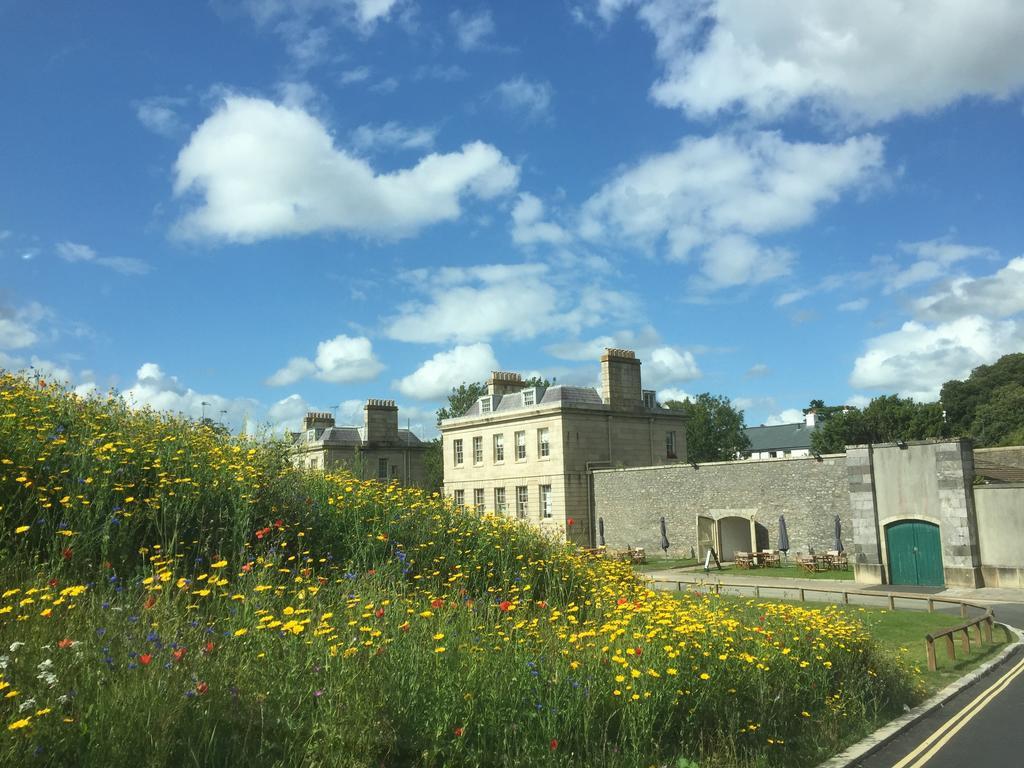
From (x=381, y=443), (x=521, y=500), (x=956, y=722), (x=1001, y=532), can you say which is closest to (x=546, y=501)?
(x=521, y=500)

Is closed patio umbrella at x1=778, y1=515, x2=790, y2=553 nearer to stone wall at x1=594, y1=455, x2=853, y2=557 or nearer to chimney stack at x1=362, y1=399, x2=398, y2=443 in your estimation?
stone wall at x1=594, y1=455, x2=853, y2=557

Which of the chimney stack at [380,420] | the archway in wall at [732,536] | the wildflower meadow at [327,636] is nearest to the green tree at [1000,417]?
the archway in wall at [732,536]

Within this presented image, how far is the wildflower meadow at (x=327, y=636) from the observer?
4992mm

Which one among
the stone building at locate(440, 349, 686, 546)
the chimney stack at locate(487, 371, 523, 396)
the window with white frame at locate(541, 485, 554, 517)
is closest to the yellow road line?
the stone building at locate(440, 349, 686, 546)

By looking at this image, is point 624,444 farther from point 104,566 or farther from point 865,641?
point 104,566

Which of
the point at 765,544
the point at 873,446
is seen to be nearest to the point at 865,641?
the point at 873,446

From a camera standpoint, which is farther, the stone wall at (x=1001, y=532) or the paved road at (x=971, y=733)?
the stone wall at (x=1001, y=532)

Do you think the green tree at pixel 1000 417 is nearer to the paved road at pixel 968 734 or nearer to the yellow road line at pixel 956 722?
the yellow road line at pixel 956 722

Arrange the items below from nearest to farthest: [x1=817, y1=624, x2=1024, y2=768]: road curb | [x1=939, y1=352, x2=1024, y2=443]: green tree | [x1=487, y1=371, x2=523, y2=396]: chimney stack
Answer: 1. [x1=817, y1=624, x2=1024, y2=768]: road curb
2. [x1=487, y1=371, x2=523, y2=396]: chimney stack
3. [x1=939, y1=352, x2=1024, y2=443]: green tree

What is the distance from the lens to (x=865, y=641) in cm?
1008

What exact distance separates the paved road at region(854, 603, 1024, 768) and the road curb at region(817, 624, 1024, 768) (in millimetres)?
64

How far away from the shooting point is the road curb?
779cm

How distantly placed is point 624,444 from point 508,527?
3377cm

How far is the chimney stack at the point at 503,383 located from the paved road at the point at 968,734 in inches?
1526
